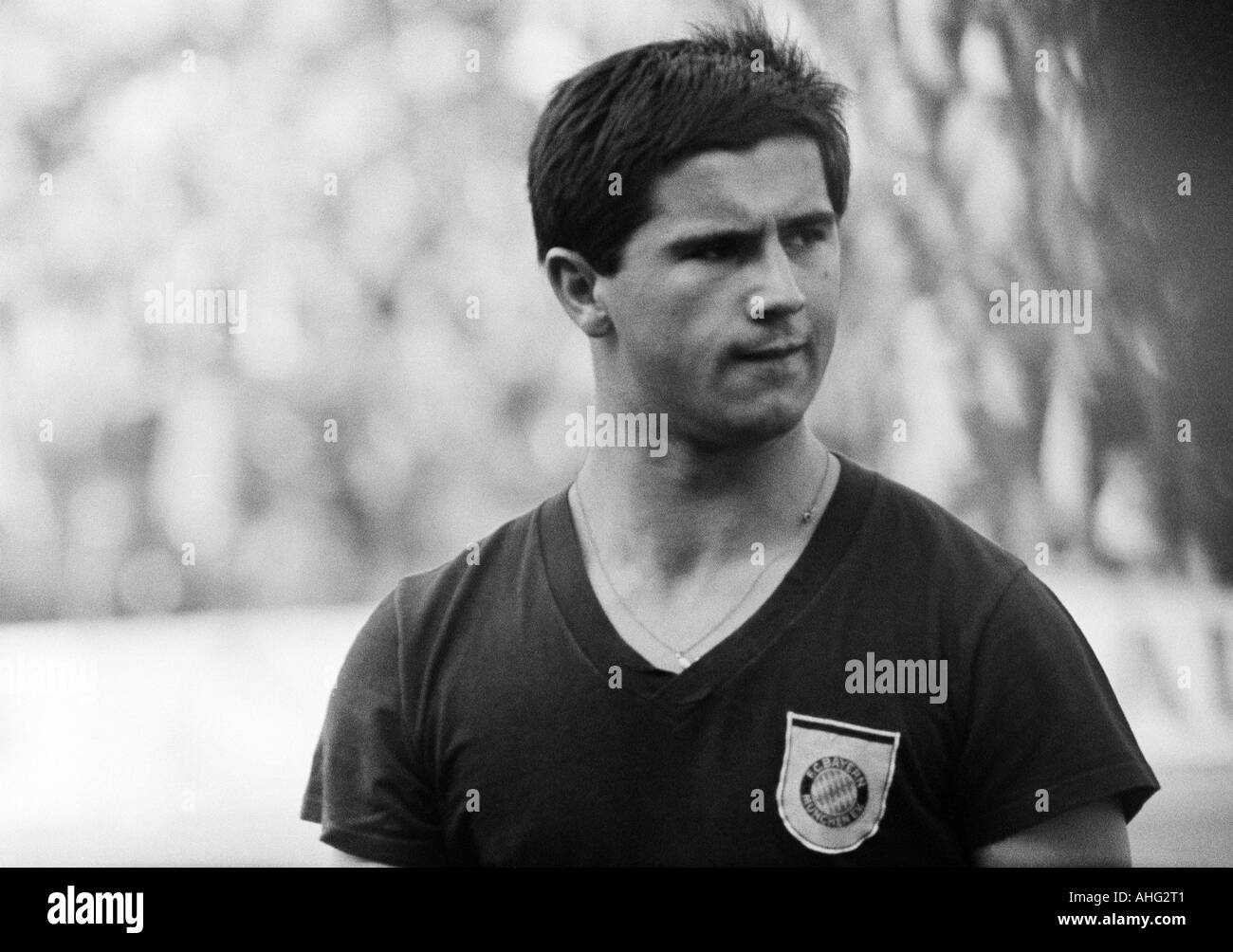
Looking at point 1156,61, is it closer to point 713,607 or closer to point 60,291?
point 713,607

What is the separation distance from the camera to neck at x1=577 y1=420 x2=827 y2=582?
2.04 metres

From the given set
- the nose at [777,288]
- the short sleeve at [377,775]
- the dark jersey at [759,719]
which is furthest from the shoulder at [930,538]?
the short sleeve at [377,775]

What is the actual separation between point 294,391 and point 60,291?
0.39 m

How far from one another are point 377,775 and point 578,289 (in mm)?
689

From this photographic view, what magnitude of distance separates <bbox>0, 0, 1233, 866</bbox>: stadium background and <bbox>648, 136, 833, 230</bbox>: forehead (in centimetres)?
29

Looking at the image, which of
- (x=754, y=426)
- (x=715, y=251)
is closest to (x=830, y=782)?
(x=754, y=426)

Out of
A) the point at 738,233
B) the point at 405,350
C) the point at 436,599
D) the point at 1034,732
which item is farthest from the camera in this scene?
the point at 405,350

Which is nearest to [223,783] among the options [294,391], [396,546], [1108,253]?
[396,546]

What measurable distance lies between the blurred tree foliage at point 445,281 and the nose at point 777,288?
293mm

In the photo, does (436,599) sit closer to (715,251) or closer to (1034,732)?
(715,251)

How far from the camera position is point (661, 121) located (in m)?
1.98

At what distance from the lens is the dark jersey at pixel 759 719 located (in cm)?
192

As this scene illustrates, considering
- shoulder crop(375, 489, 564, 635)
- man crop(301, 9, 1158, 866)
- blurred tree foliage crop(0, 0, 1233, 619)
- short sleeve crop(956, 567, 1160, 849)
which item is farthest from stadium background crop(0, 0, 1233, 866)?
short sleeve crop(956, 567, 1160, 849)
